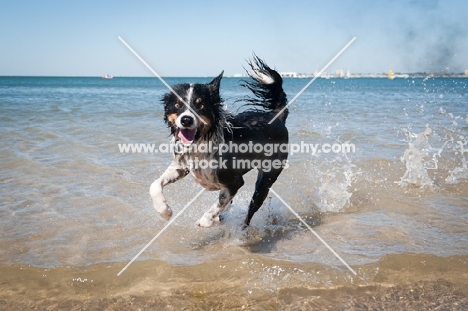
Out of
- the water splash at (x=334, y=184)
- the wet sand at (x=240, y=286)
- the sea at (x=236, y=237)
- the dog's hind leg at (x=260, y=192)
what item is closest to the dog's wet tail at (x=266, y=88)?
the sea at (x=236, y=237)

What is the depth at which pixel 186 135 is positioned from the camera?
426 centimetres

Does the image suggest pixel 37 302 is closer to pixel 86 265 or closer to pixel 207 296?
pixel 86 265

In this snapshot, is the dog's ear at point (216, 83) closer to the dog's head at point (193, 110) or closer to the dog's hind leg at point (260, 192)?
the dog's head at point (193, 110)

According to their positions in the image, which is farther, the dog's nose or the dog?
the dog

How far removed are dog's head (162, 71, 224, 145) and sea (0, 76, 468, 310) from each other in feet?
1.77

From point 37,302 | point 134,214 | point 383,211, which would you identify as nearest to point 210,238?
point 134,214

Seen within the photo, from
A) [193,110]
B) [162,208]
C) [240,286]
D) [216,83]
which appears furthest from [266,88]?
[240,286]

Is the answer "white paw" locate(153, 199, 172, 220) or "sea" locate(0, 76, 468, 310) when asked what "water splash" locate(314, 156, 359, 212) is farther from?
"white paw" locate(153, 199, 172, 220)

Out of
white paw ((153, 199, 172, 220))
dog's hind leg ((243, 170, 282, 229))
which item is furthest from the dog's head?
dog's hind leg ((243, 170, 282, 229))

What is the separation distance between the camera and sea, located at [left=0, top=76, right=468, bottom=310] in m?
3.21

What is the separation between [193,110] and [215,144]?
445 millimetres

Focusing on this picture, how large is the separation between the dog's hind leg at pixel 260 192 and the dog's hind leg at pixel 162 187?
0.93 meters

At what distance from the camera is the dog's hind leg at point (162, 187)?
4301 millimetres

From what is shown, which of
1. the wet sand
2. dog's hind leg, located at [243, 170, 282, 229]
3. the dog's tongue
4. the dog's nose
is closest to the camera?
the wet sand
